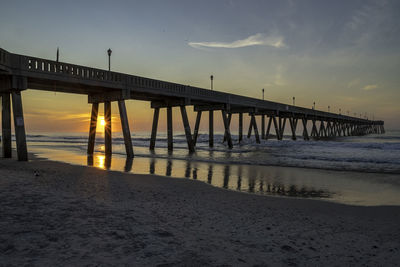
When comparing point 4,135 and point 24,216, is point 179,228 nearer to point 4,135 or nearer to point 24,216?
point 24,216

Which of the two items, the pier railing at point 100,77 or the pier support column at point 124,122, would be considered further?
the pier support column at point 124,122

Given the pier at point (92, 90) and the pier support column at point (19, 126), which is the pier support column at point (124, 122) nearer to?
the pier at point (92, 90)

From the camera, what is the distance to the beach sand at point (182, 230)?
342 centimetres

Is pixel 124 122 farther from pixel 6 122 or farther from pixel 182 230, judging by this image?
pixel 182 230

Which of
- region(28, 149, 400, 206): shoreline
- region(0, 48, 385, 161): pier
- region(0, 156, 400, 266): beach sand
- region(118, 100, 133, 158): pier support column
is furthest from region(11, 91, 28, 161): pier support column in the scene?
region(28, 149, 400, 206): shoreline

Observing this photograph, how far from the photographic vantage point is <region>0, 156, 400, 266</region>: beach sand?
3.42 meters

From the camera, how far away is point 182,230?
449cm

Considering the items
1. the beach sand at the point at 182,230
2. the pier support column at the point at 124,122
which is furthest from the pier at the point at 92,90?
the beach sand at the point at 182,230

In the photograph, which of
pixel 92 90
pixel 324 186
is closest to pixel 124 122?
pixel 92 90

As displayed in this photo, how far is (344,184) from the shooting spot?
1029 centimetres

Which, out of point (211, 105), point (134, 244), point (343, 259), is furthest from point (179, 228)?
point (211, 105)

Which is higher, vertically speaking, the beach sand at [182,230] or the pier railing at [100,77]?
the pier railing at [100,77]

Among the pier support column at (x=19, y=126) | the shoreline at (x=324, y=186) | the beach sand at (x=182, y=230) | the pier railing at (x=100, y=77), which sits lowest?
the shoreline at (x=324, y=186)

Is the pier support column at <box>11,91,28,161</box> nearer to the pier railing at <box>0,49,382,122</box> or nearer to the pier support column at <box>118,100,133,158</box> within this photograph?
the pier railing at <box>0,49,382,122</box>
